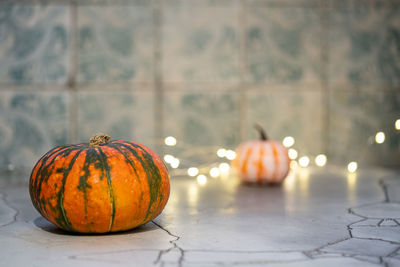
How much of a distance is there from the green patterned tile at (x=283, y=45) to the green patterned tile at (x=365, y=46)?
14 centimetres

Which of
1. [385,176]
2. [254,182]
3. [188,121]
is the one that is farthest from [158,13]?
[385,176]

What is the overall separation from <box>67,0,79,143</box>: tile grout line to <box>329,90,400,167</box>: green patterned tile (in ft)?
6.44

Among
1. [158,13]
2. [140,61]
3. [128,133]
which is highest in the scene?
[158,13]

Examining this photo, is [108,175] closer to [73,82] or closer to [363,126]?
[73,82]

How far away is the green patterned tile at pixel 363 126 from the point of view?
4.14 meters

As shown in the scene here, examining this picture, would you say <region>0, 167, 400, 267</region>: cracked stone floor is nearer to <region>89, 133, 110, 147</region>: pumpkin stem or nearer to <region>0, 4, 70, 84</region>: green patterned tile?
<region>89, 133, 110, 147</region>: pumpkin stem

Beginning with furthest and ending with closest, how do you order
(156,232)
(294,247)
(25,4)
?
(25,4) < (156,232) < (294,247)

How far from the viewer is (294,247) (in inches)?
66.2

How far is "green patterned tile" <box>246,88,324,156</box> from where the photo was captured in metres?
4.07

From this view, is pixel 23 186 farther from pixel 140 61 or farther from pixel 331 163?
pixel 331 163

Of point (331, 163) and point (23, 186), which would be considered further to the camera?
point (331, 163)

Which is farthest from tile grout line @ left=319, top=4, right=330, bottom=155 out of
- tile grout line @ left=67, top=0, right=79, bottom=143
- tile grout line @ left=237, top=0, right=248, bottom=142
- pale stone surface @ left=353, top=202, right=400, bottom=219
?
tile grout line @ left=67, top=0, right=79, bottom=143

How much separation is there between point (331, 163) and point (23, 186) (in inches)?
90.4

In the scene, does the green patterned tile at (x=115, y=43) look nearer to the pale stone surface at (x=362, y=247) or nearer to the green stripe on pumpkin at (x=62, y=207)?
the green stripe on pumpkin at (x=62, y=207)
